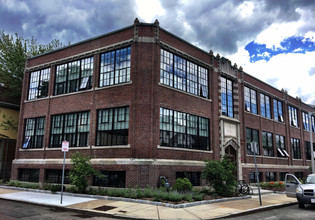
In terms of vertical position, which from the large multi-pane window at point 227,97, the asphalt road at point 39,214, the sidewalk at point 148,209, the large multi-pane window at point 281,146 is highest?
the large multi-pane window at point 227,97

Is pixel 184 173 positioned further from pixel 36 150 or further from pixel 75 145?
pixel 36 150

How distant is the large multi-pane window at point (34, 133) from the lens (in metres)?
24.3

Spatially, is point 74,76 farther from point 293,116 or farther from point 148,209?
point 293,116

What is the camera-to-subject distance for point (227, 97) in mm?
27078

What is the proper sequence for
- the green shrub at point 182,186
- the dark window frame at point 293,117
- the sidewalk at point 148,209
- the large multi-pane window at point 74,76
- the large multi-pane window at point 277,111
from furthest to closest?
the dark window frame at point 293,117 < the large multi-pane window at point 277,111 < the large multi-pane window at point 74,76 < the green shrub at point 182,186 < the sidewalk at point 148,209

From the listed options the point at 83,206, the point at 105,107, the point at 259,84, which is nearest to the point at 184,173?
the point at 105,107

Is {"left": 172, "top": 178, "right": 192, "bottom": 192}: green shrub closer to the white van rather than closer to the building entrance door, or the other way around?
the white van

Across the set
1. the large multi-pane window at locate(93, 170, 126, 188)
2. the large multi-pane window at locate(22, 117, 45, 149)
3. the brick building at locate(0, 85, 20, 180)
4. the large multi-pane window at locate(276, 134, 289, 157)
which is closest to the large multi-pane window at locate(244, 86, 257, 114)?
the large multi-pane window at locate(276, 134, 289, 157)

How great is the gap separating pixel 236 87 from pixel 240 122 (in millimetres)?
3522

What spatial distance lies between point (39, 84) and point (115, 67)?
30.2 feet

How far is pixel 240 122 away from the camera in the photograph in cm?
2742

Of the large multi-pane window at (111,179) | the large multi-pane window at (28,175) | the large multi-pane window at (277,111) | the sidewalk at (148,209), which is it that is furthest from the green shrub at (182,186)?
the large multi-pane window at (277,111)

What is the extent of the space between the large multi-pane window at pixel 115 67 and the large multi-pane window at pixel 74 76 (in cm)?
140

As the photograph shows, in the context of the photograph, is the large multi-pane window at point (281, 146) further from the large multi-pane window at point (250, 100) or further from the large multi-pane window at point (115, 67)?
the large multi-pane window at point (115, 67)
